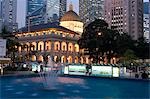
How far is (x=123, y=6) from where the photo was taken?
423 ft

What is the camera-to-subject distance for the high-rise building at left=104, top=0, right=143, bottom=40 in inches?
4815

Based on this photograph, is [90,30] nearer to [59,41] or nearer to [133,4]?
[59,41]

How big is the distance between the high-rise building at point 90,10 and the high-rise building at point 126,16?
2626cm

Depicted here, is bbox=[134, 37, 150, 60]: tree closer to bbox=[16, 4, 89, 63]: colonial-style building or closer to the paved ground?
bbox=[16, 4, 89, 63]: colonial-style building

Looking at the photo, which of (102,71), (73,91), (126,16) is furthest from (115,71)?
(126,16)

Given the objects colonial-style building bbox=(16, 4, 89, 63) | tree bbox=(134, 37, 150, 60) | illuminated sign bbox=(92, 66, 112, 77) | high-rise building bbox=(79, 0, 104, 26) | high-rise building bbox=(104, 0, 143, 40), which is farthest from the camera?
high-rise building bbox=(79, 0, 104, 26)

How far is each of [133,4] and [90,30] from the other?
75982mm

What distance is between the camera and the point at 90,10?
16888 centimetres

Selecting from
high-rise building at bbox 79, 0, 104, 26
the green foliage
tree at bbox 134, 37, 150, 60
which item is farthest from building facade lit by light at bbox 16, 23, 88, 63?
high-rise building at bbox 79, 0, 104, 26

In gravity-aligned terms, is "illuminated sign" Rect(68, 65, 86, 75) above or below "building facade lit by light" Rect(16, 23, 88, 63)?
below

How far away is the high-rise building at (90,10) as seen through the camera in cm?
16388

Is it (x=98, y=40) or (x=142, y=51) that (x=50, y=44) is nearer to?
(x=142, y=51)

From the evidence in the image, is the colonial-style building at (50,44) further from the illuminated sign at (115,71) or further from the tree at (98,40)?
the illuminated sign at (115,71)

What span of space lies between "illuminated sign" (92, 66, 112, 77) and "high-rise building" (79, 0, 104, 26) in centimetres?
12580
